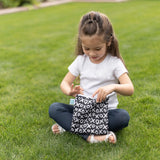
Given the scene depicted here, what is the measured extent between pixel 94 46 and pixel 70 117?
0.69 meters

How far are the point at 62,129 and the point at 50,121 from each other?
0.25 m

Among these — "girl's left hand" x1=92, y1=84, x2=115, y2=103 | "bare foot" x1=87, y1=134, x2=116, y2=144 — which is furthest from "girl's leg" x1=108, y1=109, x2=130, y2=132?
"girl's left hand" x1=92, y1=84, x2=115, y2=103

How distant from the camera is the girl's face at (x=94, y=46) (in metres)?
2.00

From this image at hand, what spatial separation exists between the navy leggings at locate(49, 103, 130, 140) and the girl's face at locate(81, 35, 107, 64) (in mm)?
532

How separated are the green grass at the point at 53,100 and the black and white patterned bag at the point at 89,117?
0.11m

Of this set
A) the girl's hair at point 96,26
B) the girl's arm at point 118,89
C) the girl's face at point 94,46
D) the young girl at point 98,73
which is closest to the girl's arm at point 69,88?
the young girl at point 98,73

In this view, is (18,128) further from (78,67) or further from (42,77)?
(42,77)

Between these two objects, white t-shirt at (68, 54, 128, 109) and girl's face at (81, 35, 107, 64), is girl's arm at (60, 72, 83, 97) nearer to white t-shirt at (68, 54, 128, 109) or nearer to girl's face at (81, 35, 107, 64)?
white t-shirt at (68, 54, 128, 109)

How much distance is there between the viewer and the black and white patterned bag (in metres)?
2.11

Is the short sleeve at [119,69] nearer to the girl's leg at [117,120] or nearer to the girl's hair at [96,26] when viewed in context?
the girl's hair at [96,26]

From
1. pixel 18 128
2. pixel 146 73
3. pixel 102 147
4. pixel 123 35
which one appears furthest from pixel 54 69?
pixel 123 35

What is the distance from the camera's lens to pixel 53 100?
9.64ft

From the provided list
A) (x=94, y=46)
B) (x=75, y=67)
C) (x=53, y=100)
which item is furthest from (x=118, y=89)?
(x=53, y=100)

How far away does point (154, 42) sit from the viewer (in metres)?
5.13
